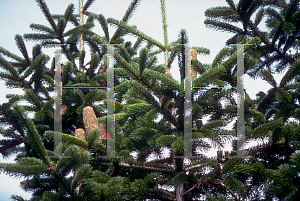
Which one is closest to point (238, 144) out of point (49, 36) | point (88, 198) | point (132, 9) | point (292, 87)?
point (292, 87)

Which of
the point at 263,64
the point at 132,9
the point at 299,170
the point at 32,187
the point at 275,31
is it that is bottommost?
the point at 32,187

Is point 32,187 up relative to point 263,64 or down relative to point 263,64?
down

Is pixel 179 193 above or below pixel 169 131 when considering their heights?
below

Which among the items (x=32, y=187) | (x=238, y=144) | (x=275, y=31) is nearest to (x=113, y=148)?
(x=238, y=144)

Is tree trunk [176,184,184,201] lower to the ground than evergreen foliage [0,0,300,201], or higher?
lower

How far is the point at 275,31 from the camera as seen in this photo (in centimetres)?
359

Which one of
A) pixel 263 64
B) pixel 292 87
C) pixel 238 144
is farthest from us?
pixel 263 64

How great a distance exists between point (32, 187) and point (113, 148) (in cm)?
135

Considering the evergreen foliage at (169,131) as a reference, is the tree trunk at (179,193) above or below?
below

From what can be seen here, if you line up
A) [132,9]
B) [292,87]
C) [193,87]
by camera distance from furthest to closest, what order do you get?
→ [132,9] → [292,87] → [193,87]

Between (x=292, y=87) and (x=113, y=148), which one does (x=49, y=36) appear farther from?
(x=292, y=87)

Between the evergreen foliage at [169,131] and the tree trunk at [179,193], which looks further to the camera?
the tree trunk at [179,193]

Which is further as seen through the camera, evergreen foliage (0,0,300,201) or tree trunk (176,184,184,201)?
tree trunk (176,184,184,201)

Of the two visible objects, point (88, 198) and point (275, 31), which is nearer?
point (88, 198)
